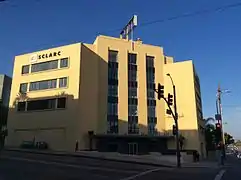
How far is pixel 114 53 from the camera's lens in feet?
192

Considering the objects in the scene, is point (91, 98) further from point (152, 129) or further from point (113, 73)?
point (152, 129)

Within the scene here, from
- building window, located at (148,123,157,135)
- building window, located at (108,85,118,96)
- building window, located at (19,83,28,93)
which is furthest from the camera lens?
building window, located at (148,123,157,135)

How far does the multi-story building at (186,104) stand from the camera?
56338mm

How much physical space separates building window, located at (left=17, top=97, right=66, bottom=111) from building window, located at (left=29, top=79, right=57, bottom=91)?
7.46 ft

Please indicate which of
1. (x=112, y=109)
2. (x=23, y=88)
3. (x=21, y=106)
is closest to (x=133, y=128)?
(x=112, y=109)

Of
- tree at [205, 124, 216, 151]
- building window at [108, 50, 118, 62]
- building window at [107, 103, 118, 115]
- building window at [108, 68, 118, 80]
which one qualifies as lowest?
tree at [205, 124, 216, 151]

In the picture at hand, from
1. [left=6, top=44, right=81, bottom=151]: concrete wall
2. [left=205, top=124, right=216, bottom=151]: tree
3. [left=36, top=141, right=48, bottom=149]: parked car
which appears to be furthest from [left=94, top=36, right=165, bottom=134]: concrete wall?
[left=205, top=124, right=216, bottom=151]: tree

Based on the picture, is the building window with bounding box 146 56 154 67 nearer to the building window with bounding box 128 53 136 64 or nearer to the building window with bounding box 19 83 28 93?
the building window with bounding box 128 53 136 64

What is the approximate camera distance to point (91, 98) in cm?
5325

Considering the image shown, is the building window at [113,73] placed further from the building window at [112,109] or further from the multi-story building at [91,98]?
the building window at [112,109]

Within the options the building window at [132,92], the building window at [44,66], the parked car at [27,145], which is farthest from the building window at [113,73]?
the parked car at [27,145]

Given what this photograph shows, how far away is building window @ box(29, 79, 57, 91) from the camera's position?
52459 mm

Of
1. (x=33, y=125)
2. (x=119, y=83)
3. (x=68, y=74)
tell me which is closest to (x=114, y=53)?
(x=119, y=83)

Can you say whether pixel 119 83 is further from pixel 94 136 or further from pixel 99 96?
pixel 94 136
